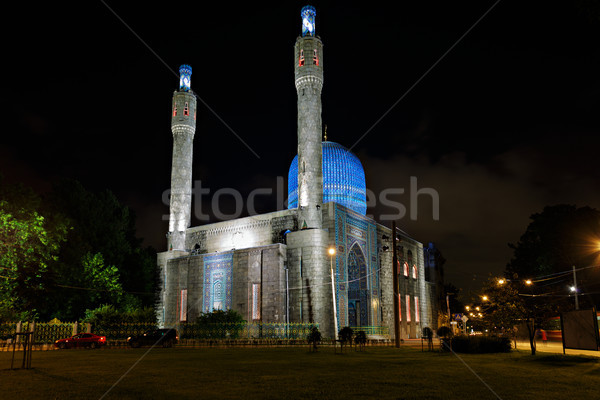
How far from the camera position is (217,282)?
37.9 meters

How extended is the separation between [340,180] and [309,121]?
8.28 meters

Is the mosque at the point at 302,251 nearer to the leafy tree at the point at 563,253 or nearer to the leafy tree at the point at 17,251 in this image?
the leafy tree at the point at 563,253

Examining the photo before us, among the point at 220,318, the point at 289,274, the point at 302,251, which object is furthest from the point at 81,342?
the point at 302,251

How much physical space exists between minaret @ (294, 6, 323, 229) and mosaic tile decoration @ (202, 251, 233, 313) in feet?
22.5

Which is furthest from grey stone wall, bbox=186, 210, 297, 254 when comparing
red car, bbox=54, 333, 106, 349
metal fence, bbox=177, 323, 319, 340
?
red car, bbox=54, 333, 106, 349

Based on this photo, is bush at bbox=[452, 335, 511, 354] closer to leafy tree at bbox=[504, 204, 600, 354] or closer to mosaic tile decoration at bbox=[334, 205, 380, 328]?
mosaic tile decoration at bbox=[334, 205, 380, 328]

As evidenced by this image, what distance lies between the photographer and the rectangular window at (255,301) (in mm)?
34531

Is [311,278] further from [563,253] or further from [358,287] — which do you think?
[563,253]

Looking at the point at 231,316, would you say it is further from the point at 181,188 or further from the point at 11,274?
the point at 181,188

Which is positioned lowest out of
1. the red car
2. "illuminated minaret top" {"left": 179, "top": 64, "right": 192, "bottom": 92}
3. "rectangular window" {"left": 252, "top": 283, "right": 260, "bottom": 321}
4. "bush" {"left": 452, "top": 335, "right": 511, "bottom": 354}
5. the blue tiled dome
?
the red car

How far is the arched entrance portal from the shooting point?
3922 centimetres

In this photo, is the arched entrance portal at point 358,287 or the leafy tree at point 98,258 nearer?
the leafy tree at point 98,258

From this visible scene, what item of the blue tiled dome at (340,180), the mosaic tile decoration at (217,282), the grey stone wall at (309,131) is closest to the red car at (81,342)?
the mosaic tile decoration at (217,282)

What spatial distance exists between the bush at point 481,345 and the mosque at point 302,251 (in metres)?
10.8
